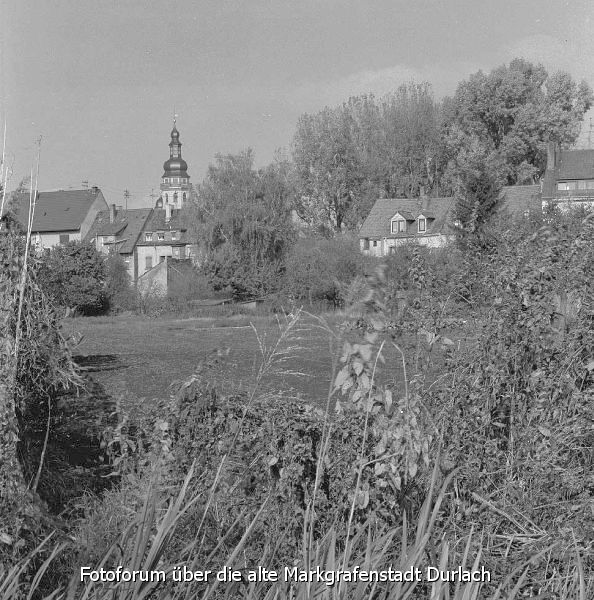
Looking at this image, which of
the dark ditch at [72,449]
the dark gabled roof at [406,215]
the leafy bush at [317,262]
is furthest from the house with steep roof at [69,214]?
the dark ditch at [72,449]

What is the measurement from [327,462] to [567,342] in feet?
6.68

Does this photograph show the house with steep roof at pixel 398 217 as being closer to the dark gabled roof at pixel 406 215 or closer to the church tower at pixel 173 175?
the dark gabled roof at pixel 406 215

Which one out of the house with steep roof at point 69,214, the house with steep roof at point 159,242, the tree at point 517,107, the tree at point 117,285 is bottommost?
the tree at point 117,285

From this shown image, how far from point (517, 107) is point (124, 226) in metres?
38.9

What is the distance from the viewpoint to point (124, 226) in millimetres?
80562

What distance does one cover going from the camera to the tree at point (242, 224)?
176ft

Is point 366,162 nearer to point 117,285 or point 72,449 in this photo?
point 117,285

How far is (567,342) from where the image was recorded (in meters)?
5.29

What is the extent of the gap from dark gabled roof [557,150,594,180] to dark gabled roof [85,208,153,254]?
3643 centimetres

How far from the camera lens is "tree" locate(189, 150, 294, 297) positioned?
53.5m

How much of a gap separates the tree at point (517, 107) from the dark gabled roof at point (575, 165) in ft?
6.70

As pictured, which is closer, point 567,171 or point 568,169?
point 567,171

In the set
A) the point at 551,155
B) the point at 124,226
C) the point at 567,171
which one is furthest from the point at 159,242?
the point at 567,171

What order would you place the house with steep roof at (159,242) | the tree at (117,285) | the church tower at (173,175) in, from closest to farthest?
the tree at (117,285), the house with steep roof at (159,242), the church tower at (173,175)
